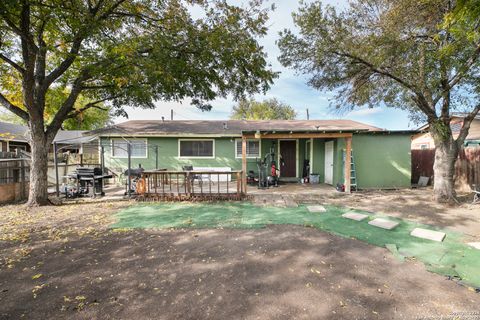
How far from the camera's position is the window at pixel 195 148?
37.7 ft

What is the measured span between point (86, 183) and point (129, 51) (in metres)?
5.21

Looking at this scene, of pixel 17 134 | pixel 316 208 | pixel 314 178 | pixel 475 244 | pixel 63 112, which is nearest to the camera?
pixel 475 244

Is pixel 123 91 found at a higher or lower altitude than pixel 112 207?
higher

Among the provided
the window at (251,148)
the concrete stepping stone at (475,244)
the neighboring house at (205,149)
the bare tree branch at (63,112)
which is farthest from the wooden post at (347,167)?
the bare tree branch at (63,112)

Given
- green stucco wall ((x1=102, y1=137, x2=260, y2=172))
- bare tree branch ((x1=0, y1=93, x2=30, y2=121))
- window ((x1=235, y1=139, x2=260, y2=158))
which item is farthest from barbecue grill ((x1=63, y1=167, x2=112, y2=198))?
window ((x1=235, y1=139, x2=260, y2=158))

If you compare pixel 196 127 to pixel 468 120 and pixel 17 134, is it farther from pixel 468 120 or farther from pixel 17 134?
pixel 17 134

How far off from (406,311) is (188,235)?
11.6 feet

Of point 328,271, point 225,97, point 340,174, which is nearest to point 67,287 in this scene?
point 328,271

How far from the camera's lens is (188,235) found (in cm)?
448

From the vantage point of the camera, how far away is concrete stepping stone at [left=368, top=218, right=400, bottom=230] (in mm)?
4797

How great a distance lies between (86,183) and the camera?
830 centimetres

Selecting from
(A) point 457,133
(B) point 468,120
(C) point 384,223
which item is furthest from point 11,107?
(A) point 457,133

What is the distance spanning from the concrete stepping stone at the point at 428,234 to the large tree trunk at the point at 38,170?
32.3ft

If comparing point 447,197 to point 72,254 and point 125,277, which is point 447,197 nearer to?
point 125,277
